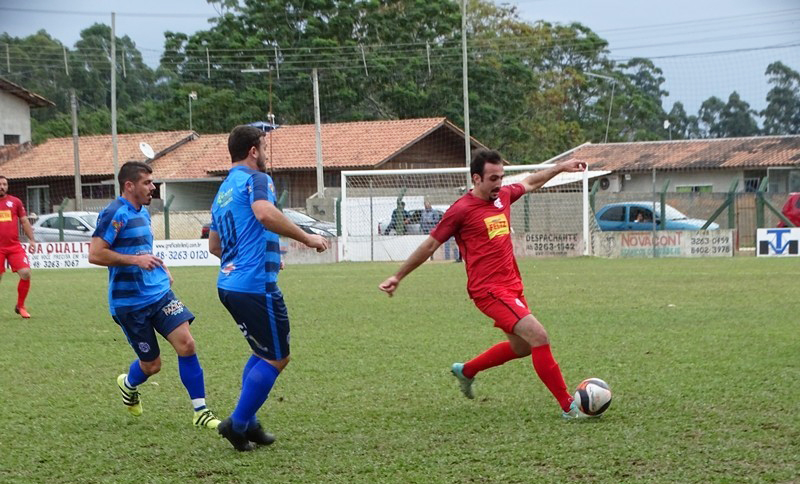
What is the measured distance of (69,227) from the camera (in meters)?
29.7

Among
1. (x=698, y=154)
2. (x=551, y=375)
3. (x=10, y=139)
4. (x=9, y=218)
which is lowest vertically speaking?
(x=551, y=375)

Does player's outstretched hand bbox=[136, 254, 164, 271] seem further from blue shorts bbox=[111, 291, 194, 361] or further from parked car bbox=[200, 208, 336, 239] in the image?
parked car bbox=[200, 208, 336, 239]

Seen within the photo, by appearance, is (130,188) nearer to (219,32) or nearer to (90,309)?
(90,309)

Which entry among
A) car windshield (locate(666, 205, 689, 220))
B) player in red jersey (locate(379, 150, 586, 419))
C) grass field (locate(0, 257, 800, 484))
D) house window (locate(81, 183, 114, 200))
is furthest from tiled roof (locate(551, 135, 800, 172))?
player in red jersey (locate(379, 150, 586, 419))

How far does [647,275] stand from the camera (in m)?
18.6

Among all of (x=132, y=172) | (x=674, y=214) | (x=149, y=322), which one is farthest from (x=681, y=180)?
(x=149, y=322)

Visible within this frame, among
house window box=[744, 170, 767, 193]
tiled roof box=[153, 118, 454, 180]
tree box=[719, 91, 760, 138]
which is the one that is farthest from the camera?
tree box=[719, 91, 760, 138]

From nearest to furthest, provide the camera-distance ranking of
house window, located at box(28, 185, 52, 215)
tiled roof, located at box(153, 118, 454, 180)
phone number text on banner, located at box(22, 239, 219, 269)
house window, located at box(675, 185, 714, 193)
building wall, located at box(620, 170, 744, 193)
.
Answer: phone number text on banner, located at box(22, 239, 219, 269)
tiled roof, located at box(153, 118, 454, 180)
building wall, located at box(620, 170, 744, 193)
house window, located at box(675, 185, 714, 193)
house window, located at box(28, 185, 52, 215)

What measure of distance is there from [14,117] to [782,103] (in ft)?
123

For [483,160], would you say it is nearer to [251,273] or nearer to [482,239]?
[482,239]

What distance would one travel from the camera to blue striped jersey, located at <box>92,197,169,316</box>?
644 centimetres

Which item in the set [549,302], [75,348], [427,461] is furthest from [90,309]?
[427,461]

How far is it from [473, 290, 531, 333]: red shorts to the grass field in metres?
0.61

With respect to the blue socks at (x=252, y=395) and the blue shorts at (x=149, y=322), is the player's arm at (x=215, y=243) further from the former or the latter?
the blue socks at (x=252, y=395)
